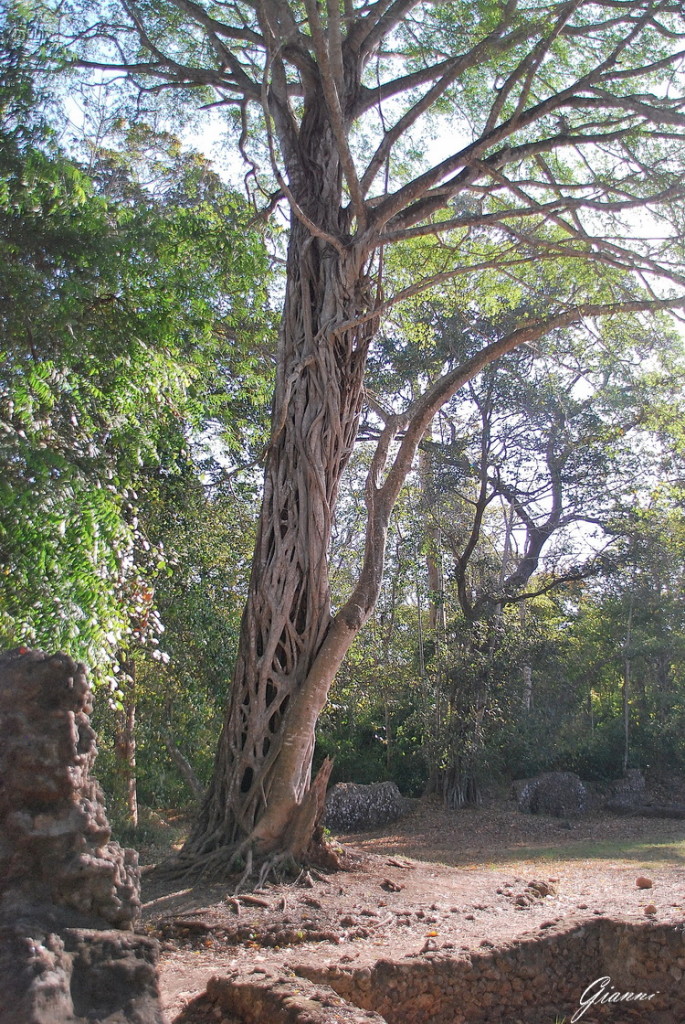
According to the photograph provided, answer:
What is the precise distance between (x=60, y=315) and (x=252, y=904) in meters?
3.69

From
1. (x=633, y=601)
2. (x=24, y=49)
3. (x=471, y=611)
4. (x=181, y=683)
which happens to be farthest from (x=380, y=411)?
(x=633, y=601)

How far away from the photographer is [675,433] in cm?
1076

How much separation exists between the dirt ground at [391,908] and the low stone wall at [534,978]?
0.15 meters

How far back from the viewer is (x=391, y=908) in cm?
559

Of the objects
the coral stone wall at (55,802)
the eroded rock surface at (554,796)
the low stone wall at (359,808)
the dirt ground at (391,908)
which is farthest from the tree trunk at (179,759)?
the coral stone wall at (55,802)

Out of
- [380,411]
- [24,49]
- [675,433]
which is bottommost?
[380,411]

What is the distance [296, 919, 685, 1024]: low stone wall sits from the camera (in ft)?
13.4

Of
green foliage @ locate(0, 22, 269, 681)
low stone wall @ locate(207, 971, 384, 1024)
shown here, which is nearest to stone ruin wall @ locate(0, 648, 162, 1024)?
low stone wall @ locate(207, 971, 384, 1024)

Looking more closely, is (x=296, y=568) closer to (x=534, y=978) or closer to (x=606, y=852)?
(x=534, y=978)

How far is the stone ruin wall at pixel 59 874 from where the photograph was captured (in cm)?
225

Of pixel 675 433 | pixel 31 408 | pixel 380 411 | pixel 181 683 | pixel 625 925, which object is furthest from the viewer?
pixel 675 433

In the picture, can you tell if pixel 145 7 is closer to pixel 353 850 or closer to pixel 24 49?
pixel 24 49

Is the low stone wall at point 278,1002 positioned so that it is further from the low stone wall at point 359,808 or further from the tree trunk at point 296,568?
the low stone wall at point 359,808

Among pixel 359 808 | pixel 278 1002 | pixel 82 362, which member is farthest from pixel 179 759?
pixel 278 1002
